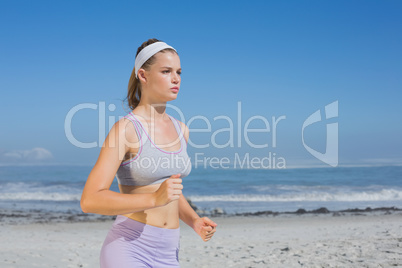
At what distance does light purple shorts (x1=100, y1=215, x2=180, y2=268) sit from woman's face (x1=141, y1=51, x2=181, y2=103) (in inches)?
23.3

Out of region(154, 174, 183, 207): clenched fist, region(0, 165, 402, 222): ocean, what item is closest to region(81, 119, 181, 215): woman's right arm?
region(154, 174, 183, 207): clenched fist

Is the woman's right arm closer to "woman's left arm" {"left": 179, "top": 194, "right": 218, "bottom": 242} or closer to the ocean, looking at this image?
"woman's left arm" {"left": 179, "top": 194, "right": 218, "bottom": 242}

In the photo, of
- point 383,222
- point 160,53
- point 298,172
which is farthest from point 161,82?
point 298,172

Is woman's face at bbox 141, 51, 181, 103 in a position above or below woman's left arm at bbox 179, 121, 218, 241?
above

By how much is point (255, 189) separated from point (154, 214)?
2168 cm

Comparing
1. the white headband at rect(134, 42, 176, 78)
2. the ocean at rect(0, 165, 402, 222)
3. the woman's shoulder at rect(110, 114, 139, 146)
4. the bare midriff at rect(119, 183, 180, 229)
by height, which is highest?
the white headband at rect(134, 42, 176, 78)

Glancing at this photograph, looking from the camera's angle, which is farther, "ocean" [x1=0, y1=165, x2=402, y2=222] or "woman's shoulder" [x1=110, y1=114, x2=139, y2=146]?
"ocean" [x1=0, y1=165, x2=402, y2=222]

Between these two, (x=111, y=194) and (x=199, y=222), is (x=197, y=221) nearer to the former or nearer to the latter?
(x=199, y=222)

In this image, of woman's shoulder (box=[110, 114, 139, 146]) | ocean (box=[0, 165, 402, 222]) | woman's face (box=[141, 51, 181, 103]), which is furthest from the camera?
ocean (box=[0, 165, 402, 222])

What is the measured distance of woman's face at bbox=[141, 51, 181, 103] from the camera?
6.44 feet

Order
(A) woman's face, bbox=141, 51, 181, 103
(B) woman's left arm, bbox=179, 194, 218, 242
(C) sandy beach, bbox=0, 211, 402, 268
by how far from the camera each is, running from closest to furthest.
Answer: (A) woman's face, bbox=141, 51, 181, 103 → (B) woman's left arm, bbox=179, 194, 218, 242 → (C) sandy beach, bbox=0, 211, 402, 268

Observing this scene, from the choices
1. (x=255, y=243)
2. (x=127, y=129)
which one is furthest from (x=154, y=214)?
(x=255, y=243)

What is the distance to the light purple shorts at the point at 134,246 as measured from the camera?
1.84 meters

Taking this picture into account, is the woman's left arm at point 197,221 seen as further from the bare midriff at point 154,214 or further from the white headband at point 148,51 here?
the white headband at point 148,51
